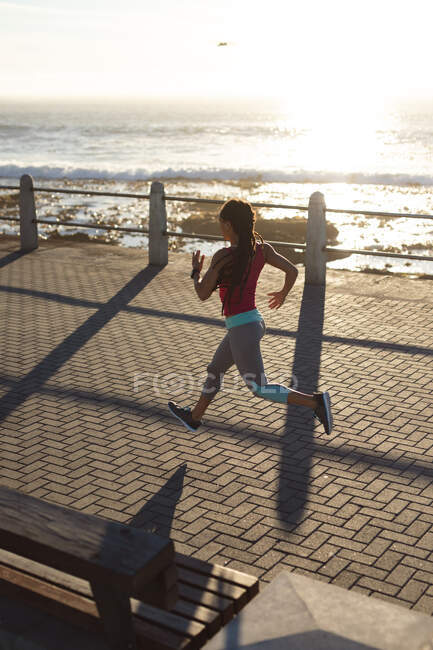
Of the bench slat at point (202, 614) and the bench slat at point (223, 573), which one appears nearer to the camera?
the bench slat at point (202, 614)

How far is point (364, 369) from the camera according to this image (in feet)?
25.8

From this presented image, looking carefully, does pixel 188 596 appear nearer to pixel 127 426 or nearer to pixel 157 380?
pixel 127 426

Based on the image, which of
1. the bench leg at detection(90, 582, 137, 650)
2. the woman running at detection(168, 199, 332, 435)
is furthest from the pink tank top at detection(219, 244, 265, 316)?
the bench leg at detection(90, 582, 137, 650)

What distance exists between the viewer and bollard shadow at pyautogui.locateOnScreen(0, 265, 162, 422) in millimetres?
7180

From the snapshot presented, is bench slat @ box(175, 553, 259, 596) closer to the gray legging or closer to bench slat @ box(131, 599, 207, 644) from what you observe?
bench slat @ box(131, 599, 207, 644)

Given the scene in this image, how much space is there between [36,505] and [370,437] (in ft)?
11.4

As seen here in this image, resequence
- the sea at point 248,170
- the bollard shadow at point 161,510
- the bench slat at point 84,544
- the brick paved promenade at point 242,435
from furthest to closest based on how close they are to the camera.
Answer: the sea at point 248,170
the bollard shadow at point 161,510
the brick paved promenade at point 242,435
the bench slat at point 84,544

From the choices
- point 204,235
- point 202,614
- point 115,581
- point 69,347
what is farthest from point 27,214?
point 115,581

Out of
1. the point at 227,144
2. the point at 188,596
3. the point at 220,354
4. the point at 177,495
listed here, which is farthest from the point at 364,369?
the point at 227,144

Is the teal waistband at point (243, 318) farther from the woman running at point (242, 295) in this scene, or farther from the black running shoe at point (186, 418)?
the black running shoe at point (186, 418)

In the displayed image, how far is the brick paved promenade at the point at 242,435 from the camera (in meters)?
4.67

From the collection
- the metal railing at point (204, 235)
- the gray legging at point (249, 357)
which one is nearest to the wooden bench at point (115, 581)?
the gray legging at point (249, 357)

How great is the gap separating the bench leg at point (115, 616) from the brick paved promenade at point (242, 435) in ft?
4.27

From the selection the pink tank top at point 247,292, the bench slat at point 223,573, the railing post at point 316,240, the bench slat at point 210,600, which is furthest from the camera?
the railing post at point 316,240
